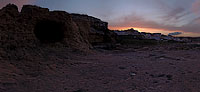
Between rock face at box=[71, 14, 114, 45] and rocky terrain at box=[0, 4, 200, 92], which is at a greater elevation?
rock face at box=[71, 14, 114, 45]

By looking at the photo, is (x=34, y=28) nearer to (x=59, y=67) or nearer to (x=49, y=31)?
(x=49, y=31)

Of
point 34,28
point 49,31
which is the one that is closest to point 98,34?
point 49,31

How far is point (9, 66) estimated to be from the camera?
5281mm

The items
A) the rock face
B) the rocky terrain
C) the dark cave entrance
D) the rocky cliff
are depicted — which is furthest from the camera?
the rock face

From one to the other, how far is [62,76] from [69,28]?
5716 millimetres

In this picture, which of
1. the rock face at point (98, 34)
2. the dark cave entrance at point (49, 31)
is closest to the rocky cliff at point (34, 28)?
the dark cave entrance at point (49, 31)

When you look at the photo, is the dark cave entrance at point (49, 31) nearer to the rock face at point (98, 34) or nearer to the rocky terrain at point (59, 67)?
the rocky terrain at point (59, 67)

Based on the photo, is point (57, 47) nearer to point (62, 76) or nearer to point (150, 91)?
point (62, 76)

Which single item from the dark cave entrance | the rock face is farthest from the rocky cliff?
the rock face

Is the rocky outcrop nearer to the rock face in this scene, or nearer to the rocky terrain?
the rocky terrain

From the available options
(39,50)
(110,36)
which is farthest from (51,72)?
(110,36)

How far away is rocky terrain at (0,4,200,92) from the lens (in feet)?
13.0

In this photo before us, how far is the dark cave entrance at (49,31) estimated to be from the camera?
9.02 metres

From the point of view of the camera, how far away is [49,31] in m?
9.60
